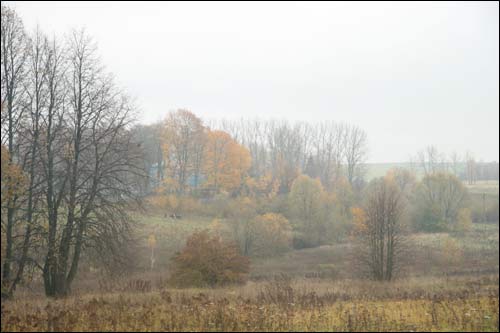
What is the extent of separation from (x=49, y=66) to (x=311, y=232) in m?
40.9

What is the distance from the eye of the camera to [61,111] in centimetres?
1620

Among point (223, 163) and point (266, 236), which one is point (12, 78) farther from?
point (223, 163)

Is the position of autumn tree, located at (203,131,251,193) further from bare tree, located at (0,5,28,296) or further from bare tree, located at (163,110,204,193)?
bare tree, located at (0,5,28,296)

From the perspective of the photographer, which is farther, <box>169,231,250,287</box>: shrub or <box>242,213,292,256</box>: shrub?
<box>242,213,292,256</box>: shrub

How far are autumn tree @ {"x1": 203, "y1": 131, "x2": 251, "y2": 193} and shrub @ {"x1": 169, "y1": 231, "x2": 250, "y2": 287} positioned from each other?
4426cm

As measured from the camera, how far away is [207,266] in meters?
22.3

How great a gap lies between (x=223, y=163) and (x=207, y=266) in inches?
1873

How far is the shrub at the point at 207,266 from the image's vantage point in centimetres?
2209

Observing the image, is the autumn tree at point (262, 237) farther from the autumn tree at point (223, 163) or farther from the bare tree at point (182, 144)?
the autumn tree at point (223, 163)

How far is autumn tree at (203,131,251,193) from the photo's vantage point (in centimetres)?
6788

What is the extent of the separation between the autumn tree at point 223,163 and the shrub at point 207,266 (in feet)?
145

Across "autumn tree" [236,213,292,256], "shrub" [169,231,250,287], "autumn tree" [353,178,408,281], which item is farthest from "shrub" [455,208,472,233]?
"shrub" [169,231,250,287]

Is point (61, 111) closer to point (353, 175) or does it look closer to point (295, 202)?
point (295, 202)

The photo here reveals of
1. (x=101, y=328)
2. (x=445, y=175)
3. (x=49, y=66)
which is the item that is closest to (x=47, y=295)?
(x=49, y=66)
